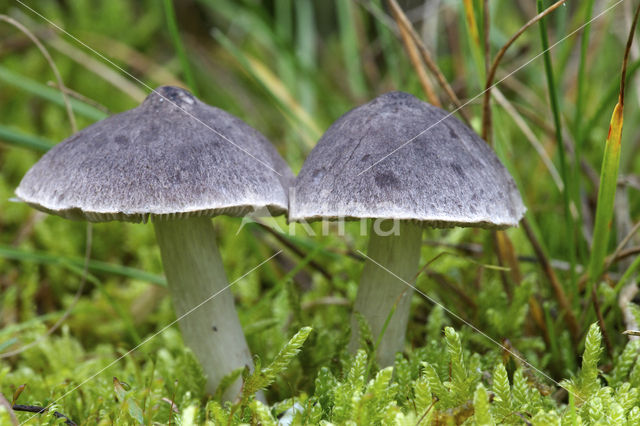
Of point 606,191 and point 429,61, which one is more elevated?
point 429,61

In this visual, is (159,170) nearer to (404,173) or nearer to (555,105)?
(404,173)

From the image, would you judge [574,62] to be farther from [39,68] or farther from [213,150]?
[39,68]

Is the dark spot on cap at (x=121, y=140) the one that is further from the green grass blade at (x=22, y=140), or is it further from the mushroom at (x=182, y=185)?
the green grass blade at (x=22, y=140)

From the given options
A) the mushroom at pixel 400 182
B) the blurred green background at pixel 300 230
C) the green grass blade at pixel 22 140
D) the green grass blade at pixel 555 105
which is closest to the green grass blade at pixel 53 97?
the blurred green background at pixel 300 230

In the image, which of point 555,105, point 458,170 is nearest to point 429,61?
point 555,105

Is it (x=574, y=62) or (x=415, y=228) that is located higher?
(x=574, y=62)

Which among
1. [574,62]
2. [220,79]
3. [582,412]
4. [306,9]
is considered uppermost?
[306,9]

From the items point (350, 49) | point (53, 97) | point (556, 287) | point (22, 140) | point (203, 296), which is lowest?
point (556, 287)

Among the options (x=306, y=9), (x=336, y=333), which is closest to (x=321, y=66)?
(x=306, y=9)
